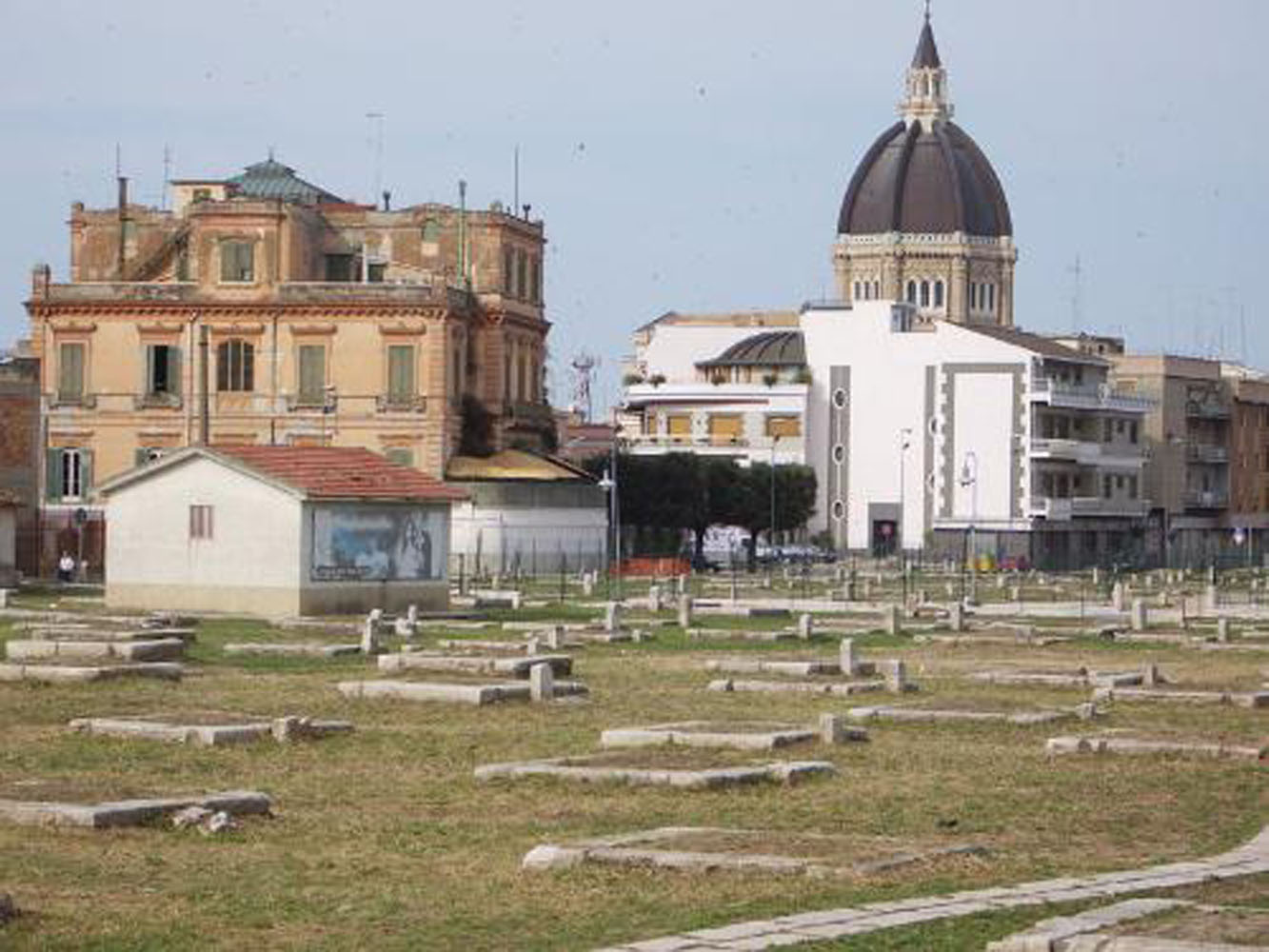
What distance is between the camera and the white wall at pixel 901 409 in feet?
447

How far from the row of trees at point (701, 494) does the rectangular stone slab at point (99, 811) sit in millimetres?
87286

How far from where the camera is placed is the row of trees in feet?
382

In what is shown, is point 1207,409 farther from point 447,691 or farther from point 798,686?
point 447,691

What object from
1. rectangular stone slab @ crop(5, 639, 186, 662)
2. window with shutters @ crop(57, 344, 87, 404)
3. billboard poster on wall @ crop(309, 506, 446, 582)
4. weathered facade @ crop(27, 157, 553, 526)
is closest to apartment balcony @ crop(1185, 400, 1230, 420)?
weathered facade @ crop(27, 157, 553, 526)

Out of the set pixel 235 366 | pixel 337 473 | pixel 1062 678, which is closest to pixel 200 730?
pixel 1062 678

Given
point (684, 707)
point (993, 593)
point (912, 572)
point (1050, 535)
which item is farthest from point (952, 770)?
point (1050, 535)

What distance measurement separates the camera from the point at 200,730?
31.8 metres

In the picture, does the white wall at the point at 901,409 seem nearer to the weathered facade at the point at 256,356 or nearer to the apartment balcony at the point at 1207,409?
the apartment balcony at the point at 1207,409

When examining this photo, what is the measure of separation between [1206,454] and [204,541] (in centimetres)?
10150

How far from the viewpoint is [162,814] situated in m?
24.5

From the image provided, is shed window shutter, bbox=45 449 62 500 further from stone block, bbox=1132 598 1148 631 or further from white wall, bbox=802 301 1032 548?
stone block, bbox=1132 598 1148 631

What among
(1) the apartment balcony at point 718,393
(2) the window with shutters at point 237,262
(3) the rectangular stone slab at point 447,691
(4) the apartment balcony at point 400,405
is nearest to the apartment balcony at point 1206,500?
(1) the apartment balcony at point 718,393

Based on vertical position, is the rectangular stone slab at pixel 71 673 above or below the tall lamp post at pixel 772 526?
below

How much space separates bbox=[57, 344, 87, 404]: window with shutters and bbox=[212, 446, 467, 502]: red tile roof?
37400 millimetres
